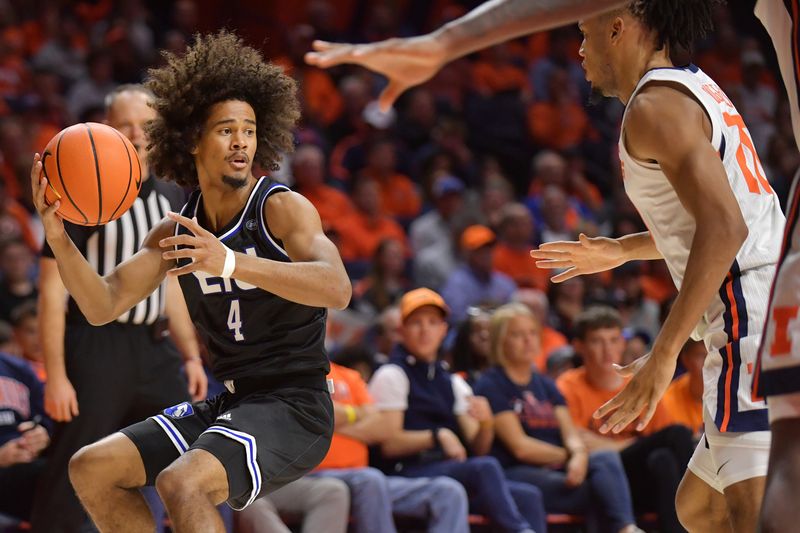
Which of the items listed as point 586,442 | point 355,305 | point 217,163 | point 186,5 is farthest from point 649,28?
point 186,5


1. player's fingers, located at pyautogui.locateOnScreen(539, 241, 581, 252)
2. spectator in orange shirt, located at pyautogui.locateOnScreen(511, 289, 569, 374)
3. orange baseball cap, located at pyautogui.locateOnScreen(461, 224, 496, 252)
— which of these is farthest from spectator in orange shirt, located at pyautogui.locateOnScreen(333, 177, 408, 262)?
player's fingers, located at pyautogui.locateOnScreen(539, 241, 581, 252)

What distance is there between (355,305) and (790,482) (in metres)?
6.54

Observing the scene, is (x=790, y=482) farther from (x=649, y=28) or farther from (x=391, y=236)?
(x=391, y=236)

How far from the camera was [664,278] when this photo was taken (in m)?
10.4

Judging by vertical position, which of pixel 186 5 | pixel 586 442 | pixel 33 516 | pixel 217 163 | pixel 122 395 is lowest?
pixel 586 442

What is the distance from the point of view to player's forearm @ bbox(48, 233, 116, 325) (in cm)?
402

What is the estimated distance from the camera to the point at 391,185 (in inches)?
436

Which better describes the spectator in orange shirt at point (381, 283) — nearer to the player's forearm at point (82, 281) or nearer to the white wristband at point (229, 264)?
the player's forearm at point (82, 281)

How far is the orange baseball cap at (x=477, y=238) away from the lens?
30.7 ft

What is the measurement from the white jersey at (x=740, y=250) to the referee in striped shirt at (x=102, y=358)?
2620mm

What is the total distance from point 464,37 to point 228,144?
5.94 ft

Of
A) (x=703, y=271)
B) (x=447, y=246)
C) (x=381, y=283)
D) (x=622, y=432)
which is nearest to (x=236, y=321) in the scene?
(x=703, y=271)

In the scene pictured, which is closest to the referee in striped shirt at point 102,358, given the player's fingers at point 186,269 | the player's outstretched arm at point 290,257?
the player's outstretched arm at point 290,257

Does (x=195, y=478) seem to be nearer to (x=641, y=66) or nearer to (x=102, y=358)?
(x=102, y=358)
